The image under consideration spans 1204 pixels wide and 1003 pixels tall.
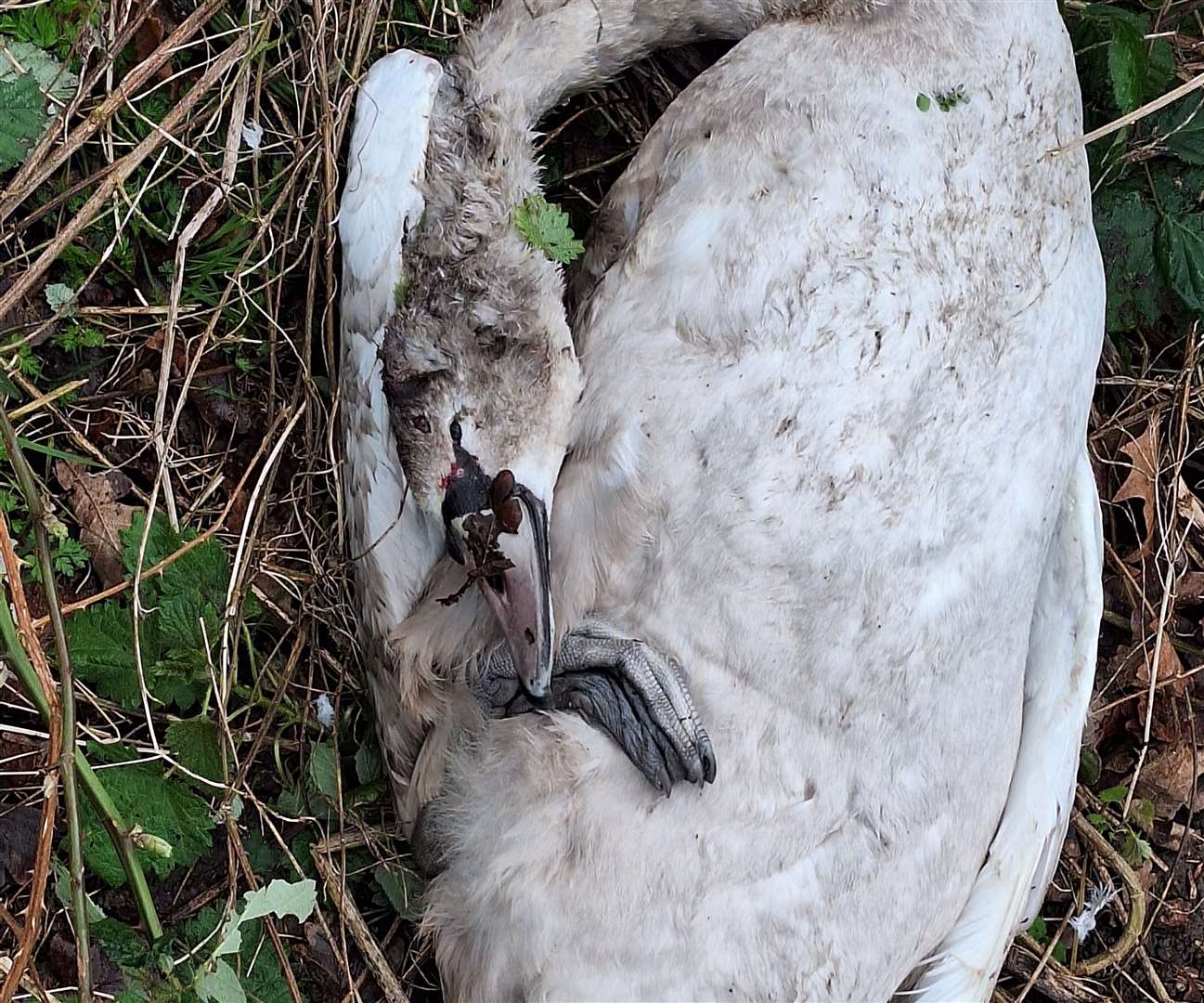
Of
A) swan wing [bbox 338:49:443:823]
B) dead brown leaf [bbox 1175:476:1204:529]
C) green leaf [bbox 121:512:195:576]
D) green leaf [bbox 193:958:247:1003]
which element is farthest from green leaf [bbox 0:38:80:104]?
dead brown leaf [bbox 1175:476:1204:529]

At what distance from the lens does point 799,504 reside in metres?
2.14

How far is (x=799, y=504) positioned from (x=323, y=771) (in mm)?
1201

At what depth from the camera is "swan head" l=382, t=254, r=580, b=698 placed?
6.87 feet

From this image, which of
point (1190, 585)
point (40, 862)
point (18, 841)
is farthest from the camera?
point (1190, 585)

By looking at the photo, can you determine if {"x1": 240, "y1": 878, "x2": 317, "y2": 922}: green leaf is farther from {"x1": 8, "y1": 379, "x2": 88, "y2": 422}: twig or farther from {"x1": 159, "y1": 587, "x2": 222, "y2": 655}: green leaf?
{"x1": 8, "y1": 379, "x2": 88, "y2": 422}: twig

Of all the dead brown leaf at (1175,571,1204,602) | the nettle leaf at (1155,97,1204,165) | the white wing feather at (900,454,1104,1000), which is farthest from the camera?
the dead brown leaf at (1175,571,1204,602)

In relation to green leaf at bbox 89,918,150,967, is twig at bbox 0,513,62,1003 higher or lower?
higher

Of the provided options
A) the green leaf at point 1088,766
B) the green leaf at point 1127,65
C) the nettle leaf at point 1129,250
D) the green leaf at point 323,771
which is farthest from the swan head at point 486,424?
the green leaf at point 1088,766

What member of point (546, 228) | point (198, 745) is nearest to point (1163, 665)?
point (546, 228)

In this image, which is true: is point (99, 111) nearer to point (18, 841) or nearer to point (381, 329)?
point (381, 329)

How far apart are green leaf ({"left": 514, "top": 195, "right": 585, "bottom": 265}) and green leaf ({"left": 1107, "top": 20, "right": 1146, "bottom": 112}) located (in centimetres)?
120

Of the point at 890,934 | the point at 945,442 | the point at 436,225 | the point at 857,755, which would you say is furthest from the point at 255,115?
the point at 890,934

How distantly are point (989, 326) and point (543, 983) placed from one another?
4.51 ft

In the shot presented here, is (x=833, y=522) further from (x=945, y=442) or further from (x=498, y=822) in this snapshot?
(x=498, y=822)
